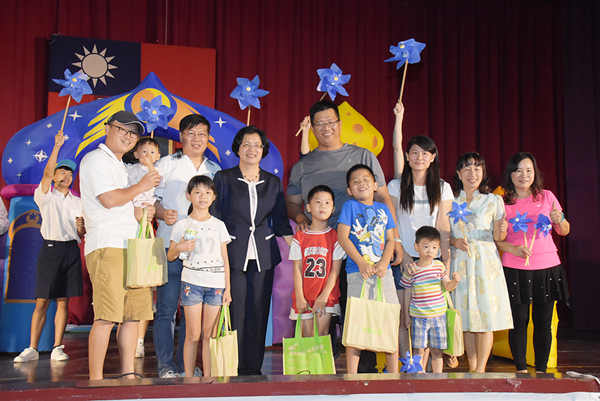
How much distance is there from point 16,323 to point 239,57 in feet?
11.2

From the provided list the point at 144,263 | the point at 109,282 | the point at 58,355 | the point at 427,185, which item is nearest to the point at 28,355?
the point at 58,355

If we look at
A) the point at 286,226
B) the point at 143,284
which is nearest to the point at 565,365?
the point at 286,226

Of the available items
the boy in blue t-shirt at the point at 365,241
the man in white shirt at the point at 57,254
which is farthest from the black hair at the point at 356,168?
the man in white shirt at the point at 57,254

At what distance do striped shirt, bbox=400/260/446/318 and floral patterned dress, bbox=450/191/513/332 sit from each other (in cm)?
29

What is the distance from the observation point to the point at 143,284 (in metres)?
2.06

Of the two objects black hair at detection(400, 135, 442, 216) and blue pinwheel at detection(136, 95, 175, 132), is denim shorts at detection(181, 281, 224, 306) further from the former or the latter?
black hair at detection(400, 135, 442, 216)

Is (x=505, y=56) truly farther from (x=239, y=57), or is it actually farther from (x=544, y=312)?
(x=544, y=312)

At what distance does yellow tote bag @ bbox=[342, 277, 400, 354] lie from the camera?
7.01 feet

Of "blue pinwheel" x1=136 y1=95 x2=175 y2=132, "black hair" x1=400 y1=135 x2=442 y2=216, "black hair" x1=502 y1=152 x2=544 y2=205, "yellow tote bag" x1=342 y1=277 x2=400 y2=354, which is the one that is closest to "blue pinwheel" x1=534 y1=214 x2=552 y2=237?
"black hair" x1=502 y1=152 x2=544 y2=205

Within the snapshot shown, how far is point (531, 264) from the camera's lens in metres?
2.71

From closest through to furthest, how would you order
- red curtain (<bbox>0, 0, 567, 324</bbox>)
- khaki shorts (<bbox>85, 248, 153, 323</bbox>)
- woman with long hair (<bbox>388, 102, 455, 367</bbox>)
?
khaki shorts (<bbox>85, 248, 153, 323</bbox>) < woman with long hair (<bbox>388, 102, 455, 367</bbox>) < red curtain (<bbox>0, 0, 567, 324</bbox>)

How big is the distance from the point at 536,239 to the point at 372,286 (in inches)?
44.4

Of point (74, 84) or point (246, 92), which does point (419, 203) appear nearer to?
point (246, 92)

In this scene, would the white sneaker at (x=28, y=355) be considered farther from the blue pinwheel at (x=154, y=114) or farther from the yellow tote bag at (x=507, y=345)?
the yellow tote bag at (x=507, y=345)
